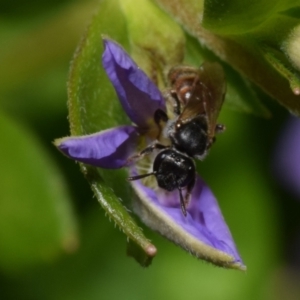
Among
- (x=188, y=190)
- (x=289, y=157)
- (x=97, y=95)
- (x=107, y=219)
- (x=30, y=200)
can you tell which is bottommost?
(x=289, y=157)

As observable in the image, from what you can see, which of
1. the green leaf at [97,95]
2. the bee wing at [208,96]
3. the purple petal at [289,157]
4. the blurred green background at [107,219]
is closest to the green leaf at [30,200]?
the blurred green background at [107,219]

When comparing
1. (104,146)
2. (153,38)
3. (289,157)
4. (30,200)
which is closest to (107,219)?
(30,200)

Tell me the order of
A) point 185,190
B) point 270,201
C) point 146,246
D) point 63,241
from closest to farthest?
1. point 146,246
2. point 185,190
3. point 63,241
4. point 270,201

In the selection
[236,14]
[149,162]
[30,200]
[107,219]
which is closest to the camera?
[236,14]

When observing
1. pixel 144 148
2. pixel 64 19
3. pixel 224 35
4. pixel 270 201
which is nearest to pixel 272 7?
pixel 224 35

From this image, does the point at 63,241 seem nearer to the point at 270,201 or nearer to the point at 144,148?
the point at 144,148

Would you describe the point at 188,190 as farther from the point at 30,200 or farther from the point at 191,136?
the point at 30,200

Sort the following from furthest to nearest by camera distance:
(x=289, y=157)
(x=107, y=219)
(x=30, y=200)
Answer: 1. (x=289, y=157)
2. (x=107, y=219)
3. (x=30, y=200)
